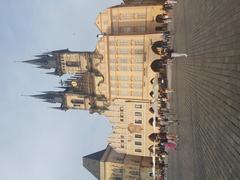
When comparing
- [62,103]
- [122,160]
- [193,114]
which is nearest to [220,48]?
[193,114]

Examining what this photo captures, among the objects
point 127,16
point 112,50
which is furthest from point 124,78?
point 127,16

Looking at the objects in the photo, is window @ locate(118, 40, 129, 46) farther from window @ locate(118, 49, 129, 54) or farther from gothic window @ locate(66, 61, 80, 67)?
gothic window @ locate(66, 61, 80, 67)

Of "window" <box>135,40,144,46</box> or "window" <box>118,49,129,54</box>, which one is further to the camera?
"window" <box>118,49,129,54</box>

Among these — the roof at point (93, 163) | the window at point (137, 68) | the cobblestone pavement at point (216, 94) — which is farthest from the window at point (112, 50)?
the cobblestone pavement at point (216, 94)

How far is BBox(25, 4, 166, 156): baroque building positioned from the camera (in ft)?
250

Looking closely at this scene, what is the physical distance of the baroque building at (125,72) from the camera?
76.1 meters

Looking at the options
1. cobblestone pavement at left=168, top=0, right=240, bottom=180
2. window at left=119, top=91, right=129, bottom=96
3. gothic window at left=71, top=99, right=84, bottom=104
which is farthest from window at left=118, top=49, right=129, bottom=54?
cobblestone pavement at left=168, top=0, right=240, bottom=180

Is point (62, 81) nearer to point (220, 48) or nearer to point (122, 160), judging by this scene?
point (122, 160)

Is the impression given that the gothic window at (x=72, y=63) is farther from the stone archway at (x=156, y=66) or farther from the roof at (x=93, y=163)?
the stone archway at (x=156, y=66)

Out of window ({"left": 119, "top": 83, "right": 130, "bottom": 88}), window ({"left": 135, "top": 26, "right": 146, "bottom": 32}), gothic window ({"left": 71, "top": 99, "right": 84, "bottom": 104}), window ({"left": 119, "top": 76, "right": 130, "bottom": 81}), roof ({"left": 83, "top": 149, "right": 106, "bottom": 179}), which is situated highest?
window ({"left": 135, "top": 26, "right": 146, "bottom": 32})

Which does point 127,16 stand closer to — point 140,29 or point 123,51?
point 140,29

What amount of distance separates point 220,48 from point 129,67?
63061 millimetres

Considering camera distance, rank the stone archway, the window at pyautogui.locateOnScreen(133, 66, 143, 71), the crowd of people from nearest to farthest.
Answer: the crowd of people < the stone archway < the window at pyautogui.locateOnScreen(133, 66, 143, 71)

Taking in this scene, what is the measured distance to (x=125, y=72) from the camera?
3147 inches
